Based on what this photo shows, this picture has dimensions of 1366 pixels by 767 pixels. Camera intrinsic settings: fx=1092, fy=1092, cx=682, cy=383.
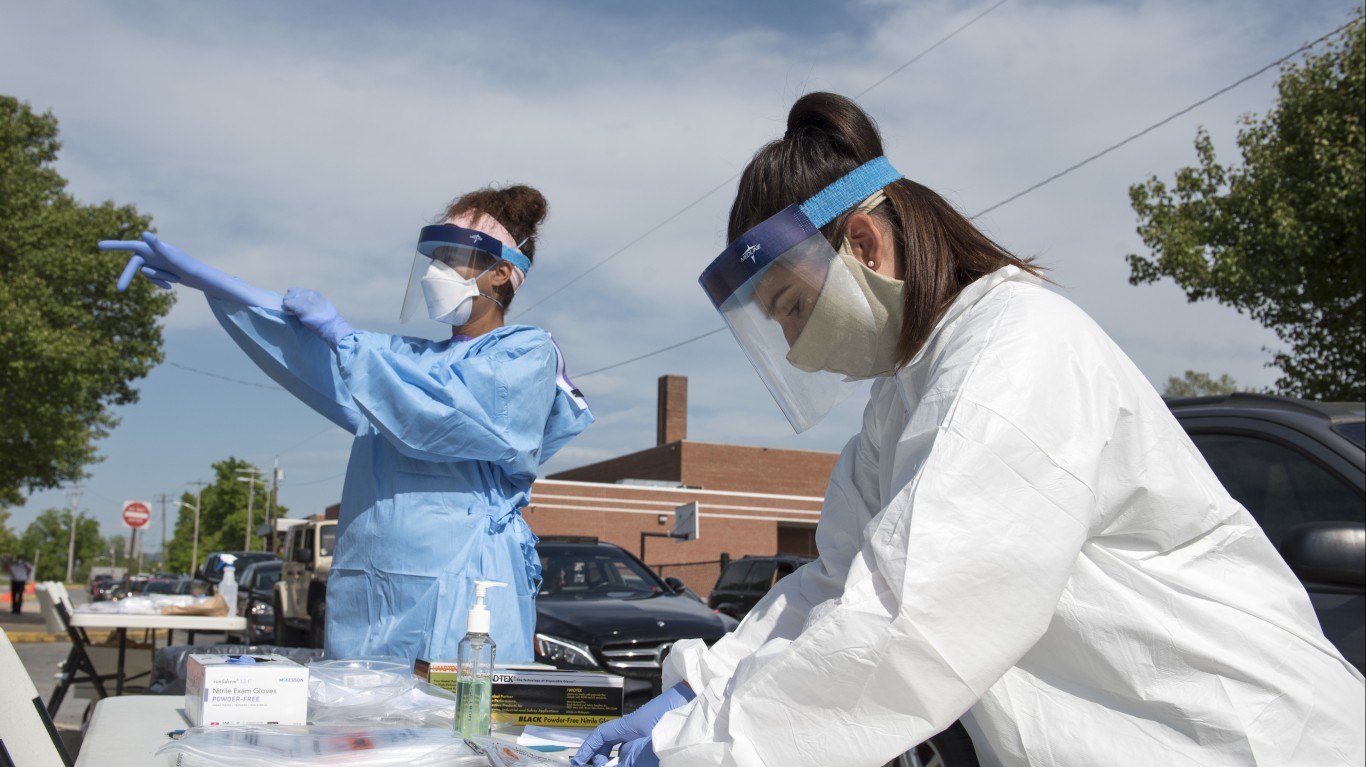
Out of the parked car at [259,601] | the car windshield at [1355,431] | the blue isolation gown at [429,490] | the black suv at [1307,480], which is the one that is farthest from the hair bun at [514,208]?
the parked car at [259,601]

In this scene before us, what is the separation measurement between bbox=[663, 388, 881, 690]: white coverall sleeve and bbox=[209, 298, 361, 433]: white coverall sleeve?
1.12 m

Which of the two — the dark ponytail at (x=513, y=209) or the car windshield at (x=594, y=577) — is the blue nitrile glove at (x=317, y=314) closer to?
the dark ponytail at (x=513, y=209)

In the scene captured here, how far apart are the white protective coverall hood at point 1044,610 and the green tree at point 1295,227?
1420 centimetres

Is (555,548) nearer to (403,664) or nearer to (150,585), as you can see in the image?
(403,664)

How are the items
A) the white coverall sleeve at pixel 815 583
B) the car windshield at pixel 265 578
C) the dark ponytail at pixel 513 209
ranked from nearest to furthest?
the white coverall sleeve at pixel 815 583
the dark ponytail at pixel 513 209
the car windshield at pixel 265 578

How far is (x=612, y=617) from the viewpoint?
7.60 meters

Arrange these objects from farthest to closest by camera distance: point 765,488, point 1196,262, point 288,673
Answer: point 765,488 < point 1196,262 < point 288,673

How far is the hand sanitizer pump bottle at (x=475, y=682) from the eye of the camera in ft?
5.69

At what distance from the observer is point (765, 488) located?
45.4 m

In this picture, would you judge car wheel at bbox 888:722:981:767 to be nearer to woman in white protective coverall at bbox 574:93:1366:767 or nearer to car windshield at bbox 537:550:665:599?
woman in white protective coverall at bbox 574:93:1366:767

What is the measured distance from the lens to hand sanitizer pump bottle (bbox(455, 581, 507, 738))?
5.69 feet

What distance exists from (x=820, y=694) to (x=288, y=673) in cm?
104

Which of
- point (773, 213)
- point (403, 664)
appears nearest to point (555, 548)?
point (403, 664)

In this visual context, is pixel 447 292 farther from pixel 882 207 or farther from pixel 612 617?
pixel 612 617
